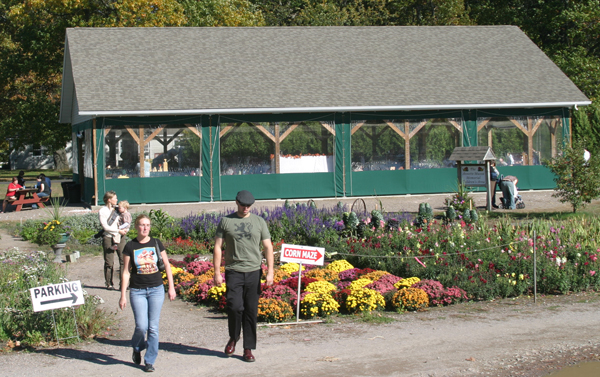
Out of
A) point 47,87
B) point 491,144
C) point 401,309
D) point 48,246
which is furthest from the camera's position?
point 47,87

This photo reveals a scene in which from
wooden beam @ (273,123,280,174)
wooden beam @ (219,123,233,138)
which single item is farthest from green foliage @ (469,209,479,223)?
wooden beam @ (219,123,233,138)

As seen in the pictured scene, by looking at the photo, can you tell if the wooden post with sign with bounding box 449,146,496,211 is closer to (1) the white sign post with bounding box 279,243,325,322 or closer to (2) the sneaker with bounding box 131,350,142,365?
(1) the white sign post with bounding box 279,243,325,322

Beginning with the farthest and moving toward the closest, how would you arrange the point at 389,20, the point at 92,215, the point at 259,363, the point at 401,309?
the point at 389,20
the point at 92,215
the point at 401,309
the point at 259,363

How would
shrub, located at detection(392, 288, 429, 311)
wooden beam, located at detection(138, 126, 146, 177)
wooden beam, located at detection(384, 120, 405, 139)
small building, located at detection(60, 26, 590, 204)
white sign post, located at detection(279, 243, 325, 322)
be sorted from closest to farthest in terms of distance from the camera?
1. white sign post, located at detection(279, 243, 325, 322)
2. shrub, located at detection(392, 288, 429, 311)
3. wooden beam, located at detection(138, 126, 146, 177)
4. small building, located at detection(60, 26, 590, 204)
5. wooden beam, located at detection(384, 120, 405, 139)

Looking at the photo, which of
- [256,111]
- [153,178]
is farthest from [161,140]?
[256,111]

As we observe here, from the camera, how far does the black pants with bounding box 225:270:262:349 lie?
7.14 meters

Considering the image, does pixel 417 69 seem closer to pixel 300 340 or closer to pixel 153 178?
pixel 153 178

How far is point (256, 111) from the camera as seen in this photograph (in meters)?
22.7

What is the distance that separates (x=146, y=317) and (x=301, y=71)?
19288 mm

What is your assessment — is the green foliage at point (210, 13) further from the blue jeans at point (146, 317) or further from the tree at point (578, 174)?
the blue jeans at point (146, 317)

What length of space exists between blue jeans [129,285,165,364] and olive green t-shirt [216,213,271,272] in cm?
82

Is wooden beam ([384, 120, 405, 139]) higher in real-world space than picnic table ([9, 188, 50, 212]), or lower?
higher

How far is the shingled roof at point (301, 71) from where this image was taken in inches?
902

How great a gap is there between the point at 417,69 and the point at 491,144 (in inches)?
159
